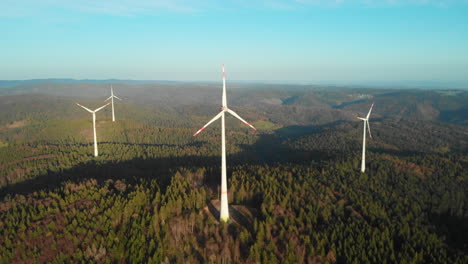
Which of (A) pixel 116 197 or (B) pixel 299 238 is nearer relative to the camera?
(B) pixel 299 238

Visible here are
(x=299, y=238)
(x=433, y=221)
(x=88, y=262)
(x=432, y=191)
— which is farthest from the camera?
(x=432, y=191)

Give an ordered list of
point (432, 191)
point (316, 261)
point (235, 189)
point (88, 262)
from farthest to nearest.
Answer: point (432, 191), point (235, 189), point (316, 261), point (88, 262)

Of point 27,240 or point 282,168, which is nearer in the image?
point 27,240

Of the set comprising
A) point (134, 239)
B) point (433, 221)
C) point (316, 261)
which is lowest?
point (433, 221)

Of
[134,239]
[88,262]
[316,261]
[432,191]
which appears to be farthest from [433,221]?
[88,262]

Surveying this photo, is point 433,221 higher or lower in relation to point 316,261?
lower

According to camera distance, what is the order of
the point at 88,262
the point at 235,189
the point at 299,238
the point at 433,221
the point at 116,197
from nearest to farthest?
the point at 88,262
the point at 299,238
the point at 116,197
the point at 235,189
the point at 433,221

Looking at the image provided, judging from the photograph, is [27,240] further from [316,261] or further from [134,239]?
[316,261]

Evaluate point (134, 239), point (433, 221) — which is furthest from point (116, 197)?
point (433, 221)

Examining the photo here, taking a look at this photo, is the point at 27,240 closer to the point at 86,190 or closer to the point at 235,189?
the point at 86,190
